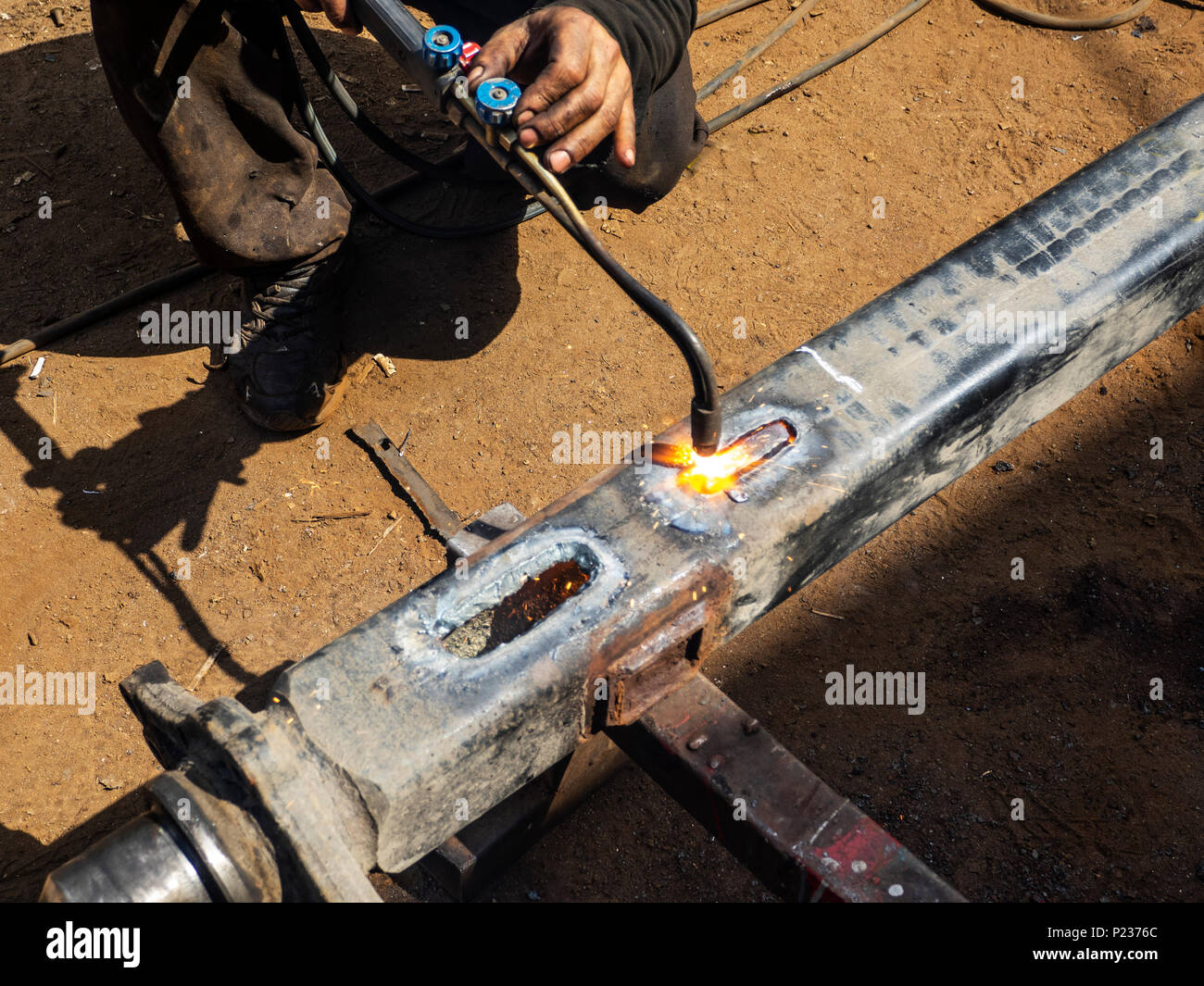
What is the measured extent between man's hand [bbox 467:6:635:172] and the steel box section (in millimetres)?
563

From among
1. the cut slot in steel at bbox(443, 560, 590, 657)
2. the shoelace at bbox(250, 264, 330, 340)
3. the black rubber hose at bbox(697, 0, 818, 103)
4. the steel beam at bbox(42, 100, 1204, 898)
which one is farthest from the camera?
the black rubber hose at bbox(697, 0, 818, 103)

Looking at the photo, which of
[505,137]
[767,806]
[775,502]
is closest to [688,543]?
[775,502]

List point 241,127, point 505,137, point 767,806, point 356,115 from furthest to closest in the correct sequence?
point 356,115 → point 241,127 → point 505,137 → point 767,806

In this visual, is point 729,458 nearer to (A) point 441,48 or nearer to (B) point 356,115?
(A) point 441,48

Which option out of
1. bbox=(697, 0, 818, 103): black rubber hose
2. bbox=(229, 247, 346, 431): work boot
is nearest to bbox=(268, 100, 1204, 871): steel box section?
bbox=(229, 247, 346, 431): work boot

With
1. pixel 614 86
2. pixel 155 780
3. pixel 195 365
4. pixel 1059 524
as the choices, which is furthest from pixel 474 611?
pixel 195 365

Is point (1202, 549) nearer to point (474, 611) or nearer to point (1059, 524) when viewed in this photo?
point (1059, 524)

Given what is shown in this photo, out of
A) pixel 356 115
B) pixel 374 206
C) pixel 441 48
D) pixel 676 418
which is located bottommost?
pixel 676 418

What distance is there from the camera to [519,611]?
1440 millimetres

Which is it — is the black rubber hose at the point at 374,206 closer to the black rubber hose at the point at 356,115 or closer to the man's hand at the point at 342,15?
the black rubber hose at the point at 356,115

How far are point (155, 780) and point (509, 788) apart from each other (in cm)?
47

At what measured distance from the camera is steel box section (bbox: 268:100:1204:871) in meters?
1.30

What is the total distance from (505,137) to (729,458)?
23.9 inches

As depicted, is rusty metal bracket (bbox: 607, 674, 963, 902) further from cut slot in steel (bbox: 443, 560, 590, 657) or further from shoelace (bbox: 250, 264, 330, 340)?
shoelace (bbox: 250, 264, 330, 340)
